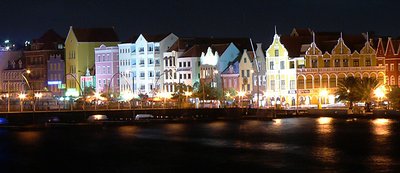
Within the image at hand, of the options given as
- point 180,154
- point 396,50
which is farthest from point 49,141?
point 396,50

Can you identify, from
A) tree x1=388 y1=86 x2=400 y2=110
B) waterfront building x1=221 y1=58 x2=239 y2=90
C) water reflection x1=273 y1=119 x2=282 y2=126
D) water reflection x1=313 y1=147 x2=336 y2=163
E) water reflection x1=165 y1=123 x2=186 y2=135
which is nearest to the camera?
water reflection x1=313 y1=147 x2=336 y2=163

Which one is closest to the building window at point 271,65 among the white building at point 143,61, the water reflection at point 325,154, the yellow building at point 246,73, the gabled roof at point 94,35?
the yellow building at point 246,73

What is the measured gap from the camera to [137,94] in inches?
6924

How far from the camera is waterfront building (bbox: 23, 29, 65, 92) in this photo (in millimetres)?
193000

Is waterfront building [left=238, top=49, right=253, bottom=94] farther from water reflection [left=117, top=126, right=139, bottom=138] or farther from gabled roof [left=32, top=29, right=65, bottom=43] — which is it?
gabled roof [left=32, top=29, right=65, bottom=43]

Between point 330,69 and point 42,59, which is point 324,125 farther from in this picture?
point 42,59

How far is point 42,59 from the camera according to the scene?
194 meters

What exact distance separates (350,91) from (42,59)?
72477 millimetres

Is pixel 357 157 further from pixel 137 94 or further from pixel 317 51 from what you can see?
pixel 137 94

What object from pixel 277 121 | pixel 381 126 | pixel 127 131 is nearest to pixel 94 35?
pixel 277 121

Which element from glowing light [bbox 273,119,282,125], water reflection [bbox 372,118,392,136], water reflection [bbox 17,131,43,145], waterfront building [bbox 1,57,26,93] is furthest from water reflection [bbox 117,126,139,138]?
waterfront building [bbox 1,57,26,93]

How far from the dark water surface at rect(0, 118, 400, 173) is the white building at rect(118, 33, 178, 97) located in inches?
1499

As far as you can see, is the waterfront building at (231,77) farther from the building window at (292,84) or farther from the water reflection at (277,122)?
the water reflection at (277,122)

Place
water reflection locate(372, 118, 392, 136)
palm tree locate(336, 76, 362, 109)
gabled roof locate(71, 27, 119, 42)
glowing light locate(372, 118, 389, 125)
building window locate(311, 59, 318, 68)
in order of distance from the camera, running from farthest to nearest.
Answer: gabled roof locate(71, 27, 119, 42)
building window locate(311, 59, 318, 68)
palm tree locate(336, 76, 362, 109)
glowing light locate(372, 118, 389, 125)
water reflection locate(372, 118, 392, 136)
